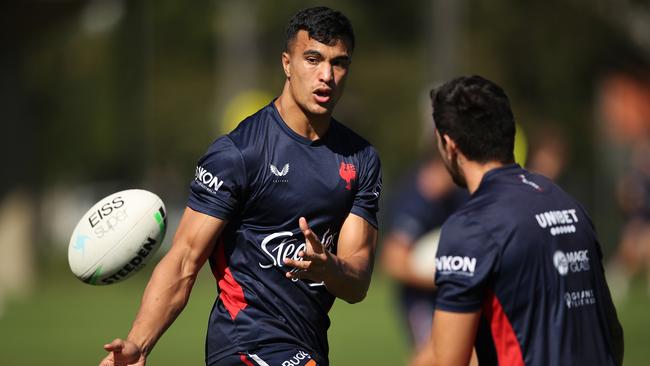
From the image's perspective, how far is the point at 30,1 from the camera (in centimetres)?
2306

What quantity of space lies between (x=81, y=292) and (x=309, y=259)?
18061mm

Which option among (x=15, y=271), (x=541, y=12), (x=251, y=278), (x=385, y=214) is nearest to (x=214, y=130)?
(x=541, y=12)

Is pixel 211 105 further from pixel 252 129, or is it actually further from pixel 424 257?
pixel 252 129

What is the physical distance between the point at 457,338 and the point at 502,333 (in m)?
0.24

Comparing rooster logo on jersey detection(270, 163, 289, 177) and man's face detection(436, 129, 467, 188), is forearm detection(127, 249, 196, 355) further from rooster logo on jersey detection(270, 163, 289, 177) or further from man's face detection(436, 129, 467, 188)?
man's face detection(436, 129, 467, 188)

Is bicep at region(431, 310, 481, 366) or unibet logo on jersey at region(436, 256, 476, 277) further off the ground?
unibet logo on jersey at region(436, 256, 476, 277)

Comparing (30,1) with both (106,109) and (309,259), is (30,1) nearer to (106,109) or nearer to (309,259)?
(309,259)

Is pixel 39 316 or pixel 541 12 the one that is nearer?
pixel 39 316

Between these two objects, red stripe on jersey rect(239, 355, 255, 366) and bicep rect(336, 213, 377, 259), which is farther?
bicep rect(336, 213, 377, 259)

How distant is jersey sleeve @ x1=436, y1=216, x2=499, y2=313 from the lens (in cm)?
470

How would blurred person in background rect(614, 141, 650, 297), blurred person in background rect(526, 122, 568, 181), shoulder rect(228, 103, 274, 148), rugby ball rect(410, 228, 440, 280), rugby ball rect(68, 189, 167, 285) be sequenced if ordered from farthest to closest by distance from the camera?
blurred person in background rect(614, 141, 650, 297) → blurred person in background rect(526, 122, 568, 181) → rugby ball rect(410, 228, 440, 280) → rugby ball rect(68, 189, 167, 285) → shoulder rect(228, 103, 274, 148)

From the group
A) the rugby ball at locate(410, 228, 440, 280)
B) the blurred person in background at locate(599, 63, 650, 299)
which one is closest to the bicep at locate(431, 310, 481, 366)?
the rugby ball at locate(410, 228, 440, 280)

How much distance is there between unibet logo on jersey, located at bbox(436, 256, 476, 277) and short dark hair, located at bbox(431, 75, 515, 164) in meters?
0.53

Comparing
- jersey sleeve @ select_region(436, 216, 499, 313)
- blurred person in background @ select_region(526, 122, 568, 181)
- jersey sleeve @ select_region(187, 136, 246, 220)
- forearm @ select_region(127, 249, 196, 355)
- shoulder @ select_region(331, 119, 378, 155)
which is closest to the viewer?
jersey sleeve @ select_region(436, 216, 499, 313)
